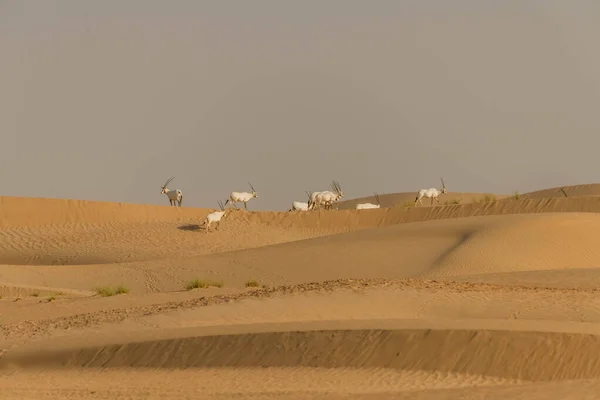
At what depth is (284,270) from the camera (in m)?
31.2

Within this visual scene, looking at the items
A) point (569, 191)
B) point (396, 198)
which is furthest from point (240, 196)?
point (396, 198)

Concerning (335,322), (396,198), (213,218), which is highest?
(396,198)

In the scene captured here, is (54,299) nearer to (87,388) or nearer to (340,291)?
(340,291)

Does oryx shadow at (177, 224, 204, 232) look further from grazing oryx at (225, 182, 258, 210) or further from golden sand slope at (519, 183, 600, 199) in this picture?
golden sand slope at (519, 183, 600, 199)

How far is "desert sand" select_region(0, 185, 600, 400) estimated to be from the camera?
12.9 m

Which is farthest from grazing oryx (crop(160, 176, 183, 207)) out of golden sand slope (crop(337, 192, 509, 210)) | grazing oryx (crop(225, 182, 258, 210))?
golden sand slope (crop(337, 192, 509, 210))

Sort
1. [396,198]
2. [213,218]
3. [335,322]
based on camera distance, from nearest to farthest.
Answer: [335,322] → [213,218] → [396,198]

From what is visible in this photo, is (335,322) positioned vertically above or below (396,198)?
below

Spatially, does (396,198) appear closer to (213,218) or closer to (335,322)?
(213,218)

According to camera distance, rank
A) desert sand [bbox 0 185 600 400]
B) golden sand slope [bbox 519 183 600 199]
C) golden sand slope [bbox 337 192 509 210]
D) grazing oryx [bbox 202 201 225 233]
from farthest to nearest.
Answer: golden sand slope [bbox 337 192 509 210], golden sand slope [bbox 519 183 600 199], grazing oryx [bbox 202 201 225 233], desert sand [bbox 0 185 600 400]

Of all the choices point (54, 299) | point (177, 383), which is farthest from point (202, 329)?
point (54, 299)

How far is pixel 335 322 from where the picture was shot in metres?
15.9

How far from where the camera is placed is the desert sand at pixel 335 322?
42.4 feet

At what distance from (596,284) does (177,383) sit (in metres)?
11.4
